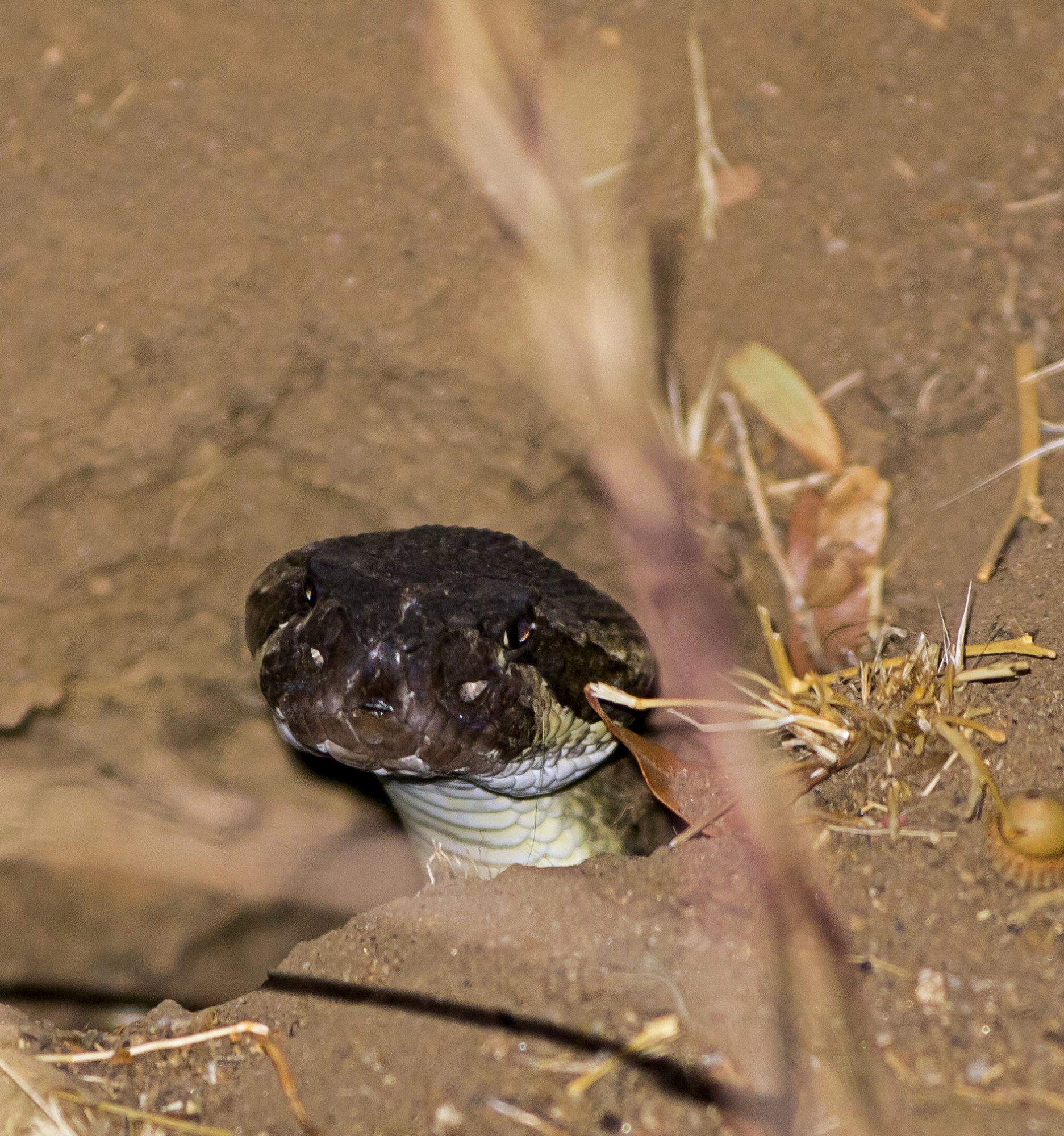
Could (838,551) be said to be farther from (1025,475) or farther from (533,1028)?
(533,1028)

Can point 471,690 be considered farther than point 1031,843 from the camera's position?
Yes

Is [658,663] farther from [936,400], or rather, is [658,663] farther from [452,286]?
[452,286]

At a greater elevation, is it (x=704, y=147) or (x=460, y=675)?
(x=704, y=147)

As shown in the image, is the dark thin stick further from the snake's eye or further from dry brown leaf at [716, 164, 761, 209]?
dry brown leaf at [716, 164, 761, 209]

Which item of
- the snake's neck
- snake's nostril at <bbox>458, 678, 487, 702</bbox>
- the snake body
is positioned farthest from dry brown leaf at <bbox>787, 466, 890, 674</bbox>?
snake's nostril at <bbox>458, 678, 487, 702</bbox>

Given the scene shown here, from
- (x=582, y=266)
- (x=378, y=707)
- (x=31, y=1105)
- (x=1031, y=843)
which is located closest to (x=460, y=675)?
(x=378, y=707)

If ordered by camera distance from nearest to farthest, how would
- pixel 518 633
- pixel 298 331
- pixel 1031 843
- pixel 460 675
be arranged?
1. pixel 1031 843
2. pixel 460 675
3. pixel 518 633
4. pixel 298 331

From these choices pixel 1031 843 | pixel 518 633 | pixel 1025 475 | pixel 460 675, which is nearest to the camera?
pixel 1031 843

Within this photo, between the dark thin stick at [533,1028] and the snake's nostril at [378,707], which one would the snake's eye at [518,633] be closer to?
the snake's nostril at [378,707]

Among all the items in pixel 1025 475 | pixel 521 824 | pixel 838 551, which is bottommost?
pixel 521 824
